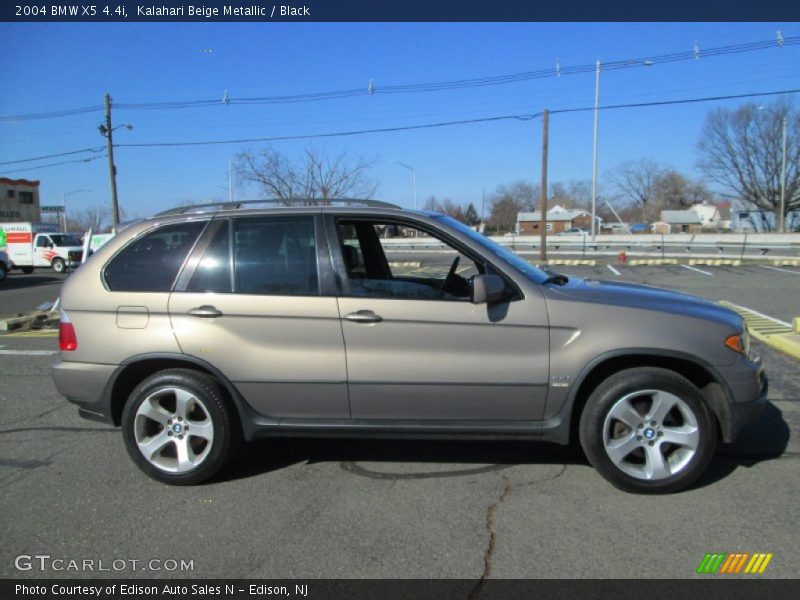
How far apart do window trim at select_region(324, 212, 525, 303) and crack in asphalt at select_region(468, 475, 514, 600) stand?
3.94 ft

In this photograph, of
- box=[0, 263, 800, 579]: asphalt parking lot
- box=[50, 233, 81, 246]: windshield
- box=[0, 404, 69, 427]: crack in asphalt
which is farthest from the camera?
box=[50, 233, 81, 246]: windshield

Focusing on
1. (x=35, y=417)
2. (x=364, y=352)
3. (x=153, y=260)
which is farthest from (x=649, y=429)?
(x=35, y=417)

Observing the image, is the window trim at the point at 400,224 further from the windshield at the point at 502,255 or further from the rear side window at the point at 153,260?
the rear side window at the point at 153,260

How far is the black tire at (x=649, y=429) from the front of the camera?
11.4 feet

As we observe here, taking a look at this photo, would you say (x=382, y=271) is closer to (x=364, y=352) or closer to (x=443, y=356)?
(x=364, y=352)

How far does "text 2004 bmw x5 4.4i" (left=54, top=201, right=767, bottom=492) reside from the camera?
11.5ft

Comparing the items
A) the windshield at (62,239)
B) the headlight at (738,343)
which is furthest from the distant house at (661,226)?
the headlight at (738,343)

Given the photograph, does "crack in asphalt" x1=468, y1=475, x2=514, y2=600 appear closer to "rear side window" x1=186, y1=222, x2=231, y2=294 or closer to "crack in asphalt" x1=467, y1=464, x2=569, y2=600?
"crack in asphalt" x1=467, y1=464, x2=569, y2=600

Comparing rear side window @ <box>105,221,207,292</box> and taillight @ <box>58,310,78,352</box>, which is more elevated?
rear side window @ <box>105,221,207,292</box>

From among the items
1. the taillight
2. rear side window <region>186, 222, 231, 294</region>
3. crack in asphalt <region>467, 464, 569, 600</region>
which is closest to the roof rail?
rear side window <region>186, 222, 231, 294</region>

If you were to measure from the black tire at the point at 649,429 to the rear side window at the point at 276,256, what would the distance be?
1.93m

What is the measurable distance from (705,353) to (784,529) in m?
1.00
